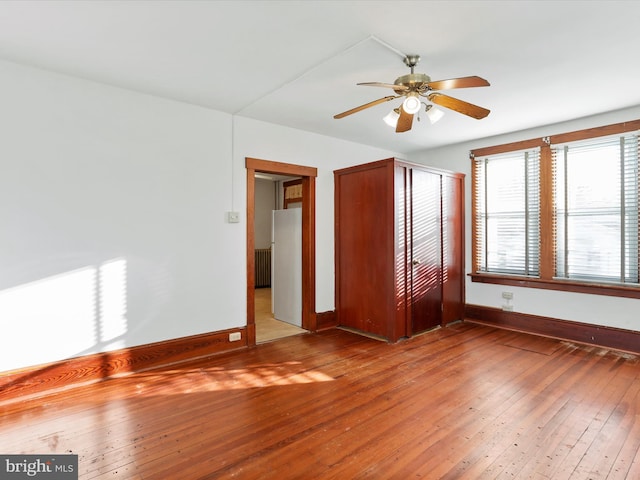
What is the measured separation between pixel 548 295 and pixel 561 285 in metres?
0.21

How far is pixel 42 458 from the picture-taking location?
1944 millimetres

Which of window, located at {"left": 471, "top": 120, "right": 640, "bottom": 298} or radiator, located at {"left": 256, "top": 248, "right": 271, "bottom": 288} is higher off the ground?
window, located at {"left": 471, "top": 120, "right": 640, "bottom": 298}

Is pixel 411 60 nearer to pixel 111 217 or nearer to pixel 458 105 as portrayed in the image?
pixel 458 105

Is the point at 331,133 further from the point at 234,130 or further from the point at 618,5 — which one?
the point at 618,5

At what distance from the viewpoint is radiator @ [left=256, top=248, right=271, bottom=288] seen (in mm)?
8406

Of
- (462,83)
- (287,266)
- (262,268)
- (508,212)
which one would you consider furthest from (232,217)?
(262,268)

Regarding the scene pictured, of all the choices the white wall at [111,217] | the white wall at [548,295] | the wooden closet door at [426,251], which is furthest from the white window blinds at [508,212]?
the white wall at [111,217]

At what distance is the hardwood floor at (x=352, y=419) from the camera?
1.89 metres

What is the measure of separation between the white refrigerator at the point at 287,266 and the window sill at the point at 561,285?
2.59 meters

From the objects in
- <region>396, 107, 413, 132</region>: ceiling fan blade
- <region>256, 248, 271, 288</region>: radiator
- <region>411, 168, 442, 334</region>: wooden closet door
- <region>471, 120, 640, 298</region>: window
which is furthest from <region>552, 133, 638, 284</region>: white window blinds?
<region>256, 248, 271, 288</region>: radiator

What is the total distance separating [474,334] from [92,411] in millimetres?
4137

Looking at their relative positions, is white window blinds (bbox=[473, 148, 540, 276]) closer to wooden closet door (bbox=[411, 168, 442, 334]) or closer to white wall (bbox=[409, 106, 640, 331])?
white wall (bbox=[409, 106, 640, 331])

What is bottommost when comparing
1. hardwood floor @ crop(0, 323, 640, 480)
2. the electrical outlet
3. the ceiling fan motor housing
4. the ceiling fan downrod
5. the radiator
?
hardwood floor @ crop(0, 323, 640, 480)

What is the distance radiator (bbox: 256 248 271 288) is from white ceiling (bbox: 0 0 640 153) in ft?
17.0
